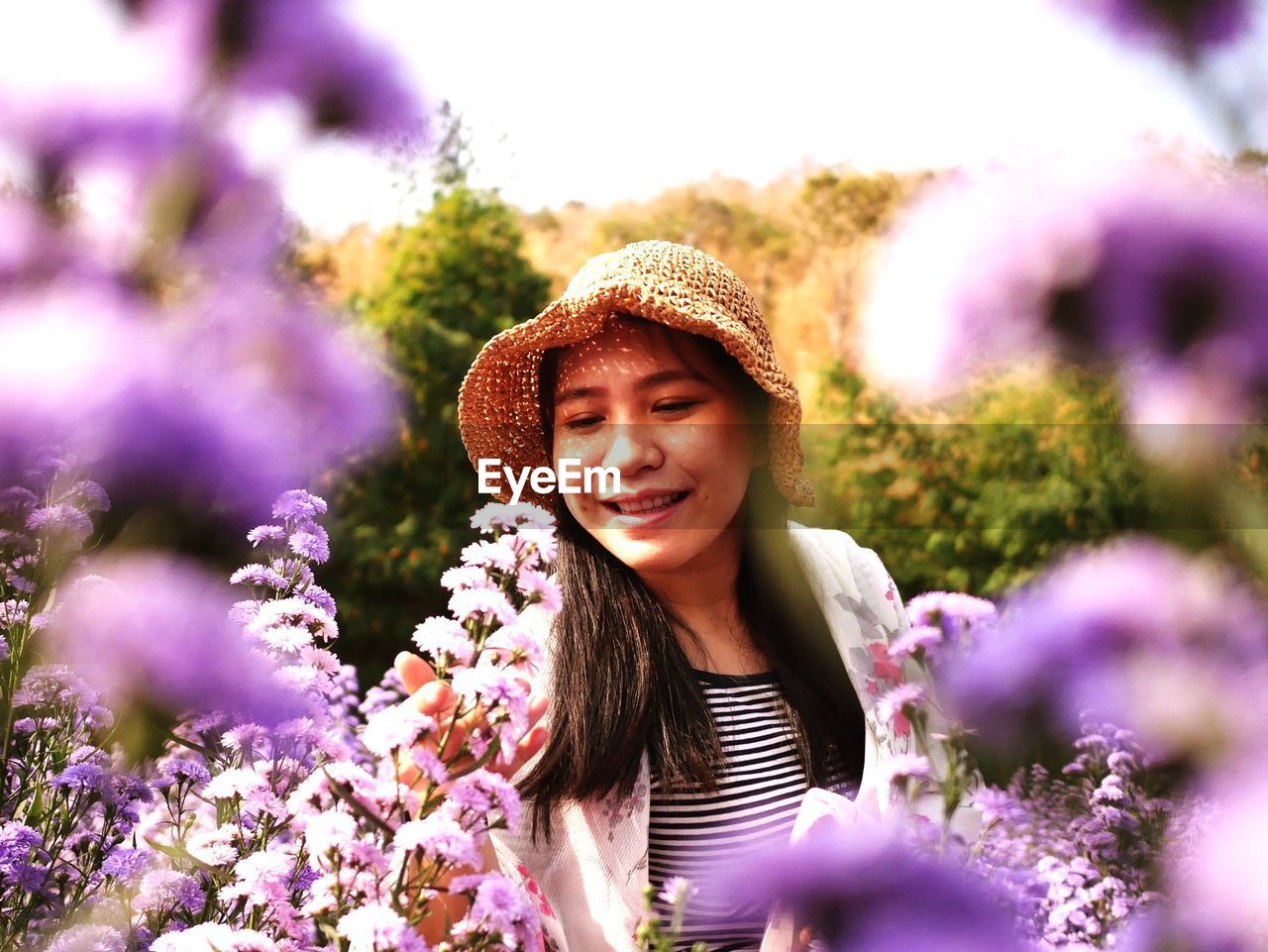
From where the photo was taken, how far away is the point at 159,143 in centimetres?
39

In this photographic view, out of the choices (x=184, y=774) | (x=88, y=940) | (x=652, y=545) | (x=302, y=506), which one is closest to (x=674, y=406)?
(x=652, y=545)

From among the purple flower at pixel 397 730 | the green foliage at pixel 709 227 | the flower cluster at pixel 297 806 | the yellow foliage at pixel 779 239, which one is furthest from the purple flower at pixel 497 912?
the green foliage at pixel 709 227

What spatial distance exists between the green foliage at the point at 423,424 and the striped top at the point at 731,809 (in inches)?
71.0

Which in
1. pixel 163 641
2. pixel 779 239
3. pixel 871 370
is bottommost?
pixel 163 641

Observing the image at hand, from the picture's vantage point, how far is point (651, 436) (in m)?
1.15

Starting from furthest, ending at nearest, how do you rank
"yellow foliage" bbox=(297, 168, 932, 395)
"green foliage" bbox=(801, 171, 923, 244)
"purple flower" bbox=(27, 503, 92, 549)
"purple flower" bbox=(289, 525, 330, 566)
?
"green foliage" bbox=(801, 171, 923, 244) → "yellow foliage" bbox=(297, 168, 932, 395) → "purple flower" bbox=(289, 525, 330, 566) → "purple flower" bbox=(27, 503, 92, 549)

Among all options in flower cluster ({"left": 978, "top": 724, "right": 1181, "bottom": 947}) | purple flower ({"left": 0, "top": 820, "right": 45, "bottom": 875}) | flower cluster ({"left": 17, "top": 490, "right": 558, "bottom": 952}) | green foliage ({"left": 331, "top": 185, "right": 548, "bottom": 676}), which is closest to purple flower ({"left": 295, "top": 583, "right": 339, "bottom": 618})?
flower cluster ({"left": 17, "top": 490, "right": 558, "bottom": 952})

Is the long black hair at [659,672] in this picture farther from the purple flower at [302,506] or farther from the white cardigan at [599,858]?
the purple flower at [302,506]

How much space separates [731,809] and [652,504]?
343 mm

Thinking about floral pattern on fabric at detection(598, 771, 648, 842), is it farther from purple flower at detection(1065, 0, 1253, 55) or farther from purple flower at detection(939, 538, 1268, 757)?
purple flower at detection(1065, 0, 1253, 55)

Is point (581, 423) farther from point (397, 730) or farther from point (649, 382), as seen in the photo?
point (397, 730)

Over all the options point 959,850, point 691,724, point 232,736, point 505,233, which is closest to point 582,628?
point 691,724

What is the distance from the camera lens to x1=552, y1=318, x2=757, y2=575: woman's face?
45.4 inches

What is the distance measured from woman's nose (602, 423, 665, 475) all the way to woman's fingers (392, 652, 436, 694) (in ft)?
1.24
